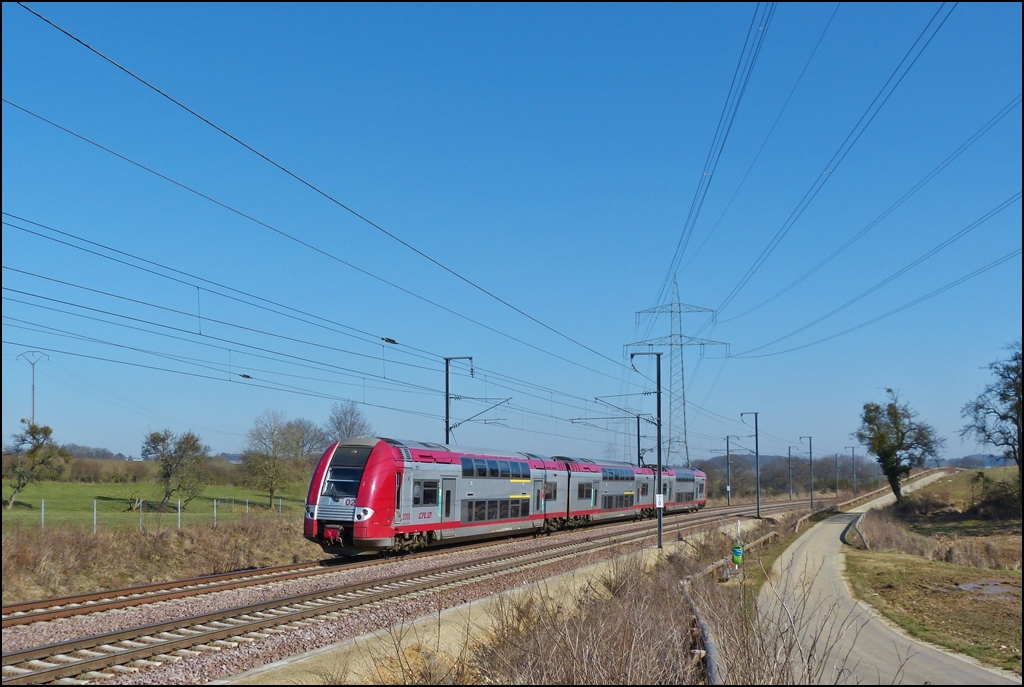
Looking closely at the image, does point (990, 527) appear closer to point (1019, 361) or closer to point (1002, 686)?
point (1019, 361)

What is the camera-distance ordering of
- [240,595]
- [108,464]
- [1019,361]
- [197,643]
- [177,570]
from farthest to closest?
[108,464] < [1019,361] < [177,570] < [240,595] < [197,643]

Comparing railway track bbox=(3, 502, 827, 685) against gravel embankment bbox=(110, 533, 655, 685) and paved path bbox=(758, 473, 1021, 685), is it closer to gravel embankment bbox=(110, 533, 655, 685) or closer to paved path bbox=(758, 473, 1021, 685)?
gravel embankment bbox=(110, 533, 655, 685)

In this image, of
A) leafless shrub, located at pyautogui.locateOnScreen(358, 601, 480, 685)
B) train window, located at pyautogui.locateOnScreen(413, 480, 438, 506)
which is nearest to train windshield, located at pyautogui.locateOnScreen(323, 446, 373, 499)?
train window, located at pyautogui.locateOnScreen(413, 480, 438, 506)

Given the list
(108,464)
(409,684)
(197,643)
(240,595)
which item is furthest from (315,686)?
(108,464)

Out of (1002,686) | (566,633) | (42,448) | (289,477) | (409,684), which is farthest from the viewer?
(289,477)

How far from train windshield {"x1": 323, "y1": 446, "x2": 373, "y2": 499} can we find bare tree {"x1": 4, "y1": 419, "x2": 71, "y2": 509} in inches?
1019

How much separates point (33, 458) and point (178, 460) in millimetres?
7096

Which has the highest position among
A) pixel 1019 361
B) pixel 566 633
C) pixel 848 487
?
pixel 1019 361

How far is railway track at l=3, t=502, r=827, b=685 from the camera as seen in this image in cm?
1062

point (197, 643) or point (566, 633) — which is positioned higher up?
point (566, 633)

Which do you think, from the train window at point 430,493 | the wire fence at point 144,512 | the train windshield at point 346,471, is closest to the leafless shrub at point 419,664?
the train windshield at point 346,471

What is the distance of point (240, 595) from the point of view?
16.8m

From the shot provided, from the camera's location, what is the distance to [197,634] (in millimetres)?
12750

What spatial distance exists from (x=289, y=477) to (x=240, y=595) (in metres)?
36.0
